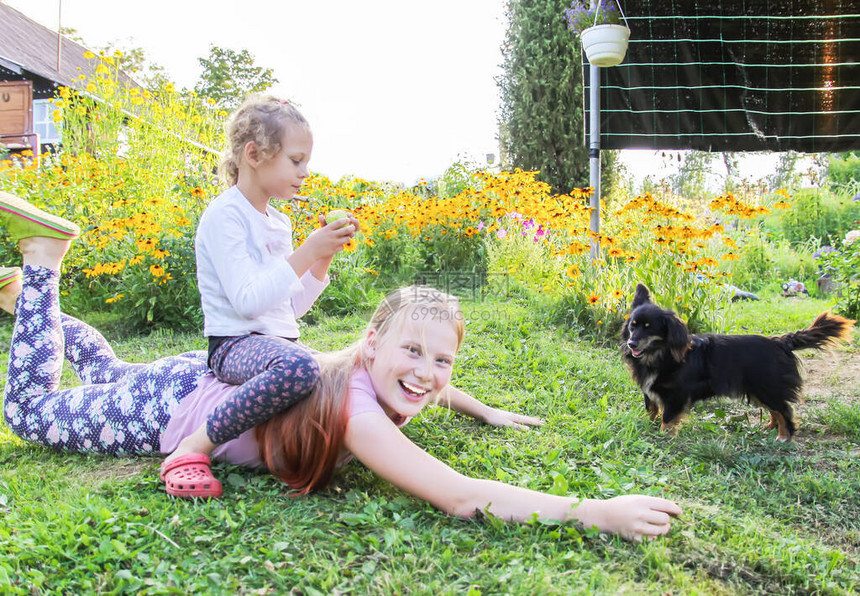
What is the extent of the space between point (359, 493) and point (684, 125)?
513 centimetres

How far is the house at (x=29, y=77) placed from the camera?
45.1 ft

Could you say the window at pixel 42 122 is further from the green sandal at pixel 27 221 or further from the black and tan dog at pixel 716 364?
the black and tan dog at pixel 716 364

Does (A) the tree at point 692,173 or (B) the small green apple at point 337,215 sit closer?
(B) the small green apple at point 337,215

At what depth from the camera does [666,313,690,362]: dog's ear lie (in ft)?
9.65

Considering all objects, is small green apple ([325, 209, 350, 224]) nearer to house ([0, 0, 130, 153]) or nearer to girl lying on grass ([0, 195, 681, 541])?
girl lying on grass ([0, 195, 681, 541])

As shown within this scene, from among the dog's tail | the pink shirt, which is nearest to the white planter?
the dog's tail

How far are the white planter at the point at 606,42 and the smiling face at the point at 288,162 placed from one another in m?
3.30

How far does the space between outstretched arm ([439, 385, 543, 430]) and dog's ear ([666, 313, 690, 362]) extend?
2.55ft

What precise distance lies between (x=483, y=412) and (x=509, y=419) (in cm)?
12

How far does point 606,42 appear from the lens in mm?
4691

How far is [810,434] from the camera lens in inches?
114

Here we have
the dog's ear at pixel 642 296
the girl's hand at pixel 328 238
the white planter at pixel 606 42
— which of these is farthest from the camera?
the white planter at pixel 606 42

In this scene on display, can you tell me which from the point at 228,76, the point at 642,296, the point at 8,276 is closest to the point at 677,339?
the point at 642,296

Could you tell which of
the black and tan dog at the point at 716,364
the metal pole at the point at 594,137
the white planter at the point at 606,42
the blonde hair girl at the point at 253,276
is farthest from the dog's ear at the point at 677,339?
the white planter at the point at 606,42
